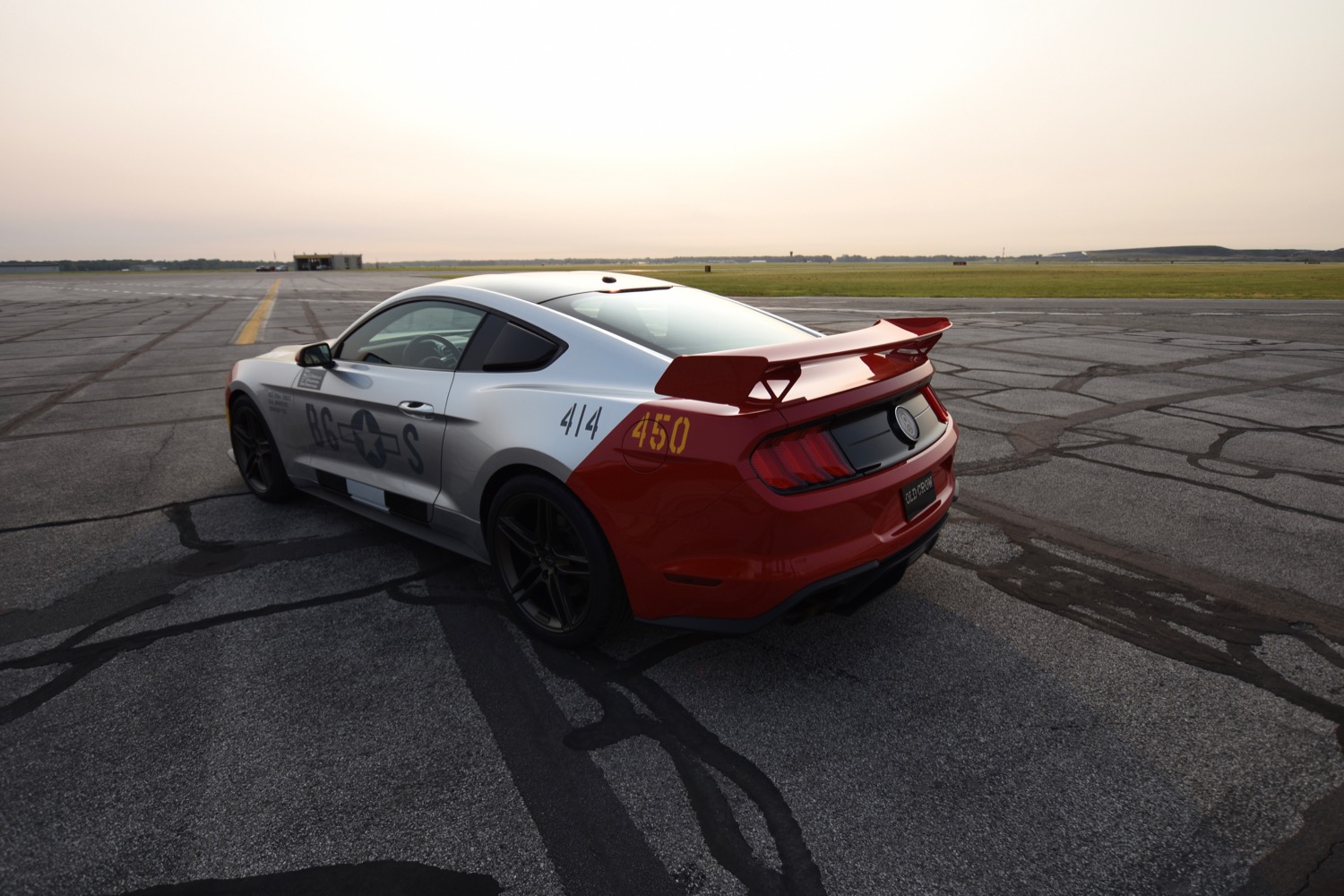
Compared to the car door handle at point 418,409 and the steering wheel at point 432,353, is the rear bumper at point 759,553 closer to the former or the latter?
the car door handle at point 418,409

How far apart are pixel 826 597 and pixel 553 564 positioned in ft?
3.66

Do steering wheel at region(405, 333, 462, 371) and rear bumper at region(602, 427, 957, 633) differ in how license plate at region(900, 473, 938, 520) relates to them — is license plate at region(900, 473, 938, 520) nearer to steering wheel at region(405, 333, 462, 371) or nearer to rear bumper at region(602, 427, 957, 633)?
rear bumper at region(602, 427, 957, 633)

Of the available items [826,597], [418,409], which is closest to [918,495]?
[826,597]

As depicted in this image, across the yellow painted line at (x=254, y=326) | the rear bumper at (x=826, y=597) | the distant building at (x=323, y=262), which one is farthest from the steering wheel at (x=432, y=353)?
the distant building at (x=323, y=262)

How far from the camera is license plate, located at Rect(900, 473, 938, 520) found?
9.42 feet

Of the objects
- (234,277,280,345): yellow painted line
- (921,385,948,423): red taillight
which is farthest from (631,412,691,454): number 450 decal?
(234,277,280,345): yellow painted line

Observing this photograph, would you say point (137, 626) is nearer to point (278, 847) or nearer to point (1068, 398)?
point (278, 847)

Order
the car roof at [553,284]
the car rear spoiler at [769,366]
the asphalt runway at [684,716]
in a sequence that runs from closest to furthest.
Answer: the asphalt runway at [684,716] < the car rear spoiler at [769,366] < the car roof at [553,284]

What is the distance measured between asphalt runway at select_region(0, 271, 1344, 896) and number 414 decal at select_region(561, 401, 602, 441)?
93 cm

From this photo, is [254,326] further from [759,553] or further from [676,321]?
[759,553]

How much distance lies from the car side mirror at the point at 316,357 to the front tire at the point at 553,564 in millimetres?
1636

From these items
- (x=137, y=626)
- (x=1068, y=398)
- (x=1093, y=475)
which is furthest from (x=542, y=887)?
(x=1068, y=398)

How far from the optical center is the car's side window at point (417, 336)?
3570 mm

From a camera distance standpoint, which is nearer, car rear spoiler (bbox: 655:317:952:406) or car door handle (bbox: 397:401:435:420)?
car rear spoiler (bbox: 655:317:952:406)
